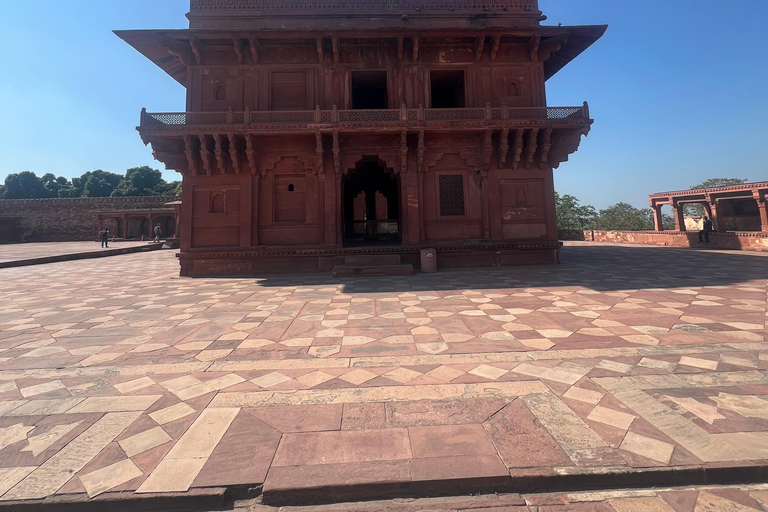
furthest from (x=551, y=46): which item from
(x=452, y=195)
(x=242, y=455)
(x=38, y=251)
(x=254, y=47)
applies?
(x=38, y=251)

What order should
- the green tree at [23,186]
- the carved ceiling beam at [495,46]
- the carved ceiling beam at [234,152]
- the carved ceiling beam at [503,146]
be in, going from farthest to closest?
the green tree at [23,186], the carved ceiling beam at [495,46], the carved ceiling beam at [503,146], the carved ceiling beam at [234,152]

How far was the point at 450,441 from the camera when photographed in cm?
182

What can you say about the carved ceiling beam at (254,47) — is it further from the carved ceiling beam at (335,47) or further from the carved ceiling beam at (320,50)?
the carved ceiling beam at (335,47)

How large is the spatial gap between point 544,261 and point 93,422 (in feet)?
36.4

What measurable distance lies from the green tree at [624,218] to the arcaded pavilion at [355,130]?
122ft

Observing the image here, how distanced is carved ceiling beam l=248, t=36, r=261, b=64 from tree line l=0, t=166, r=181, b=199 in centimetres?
4695

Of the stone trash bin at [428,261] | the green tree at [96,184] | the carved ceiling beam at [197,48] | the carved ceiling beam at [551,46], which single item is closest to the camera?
the stone trash bin at [428,261]

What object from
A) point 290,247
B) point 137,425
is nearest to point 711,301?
point 137,425

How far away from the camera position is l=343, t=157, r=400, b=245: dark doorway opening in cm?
1491

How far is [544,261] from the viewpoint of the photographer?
10.4 metres

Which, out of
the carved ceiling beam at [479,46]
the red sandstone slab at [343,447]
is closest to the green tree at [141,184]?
the carved ceiling beam at [479,46]

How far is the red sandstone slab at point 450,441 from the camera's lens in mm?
1726

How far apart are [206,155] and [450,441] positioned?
1076 centimetres

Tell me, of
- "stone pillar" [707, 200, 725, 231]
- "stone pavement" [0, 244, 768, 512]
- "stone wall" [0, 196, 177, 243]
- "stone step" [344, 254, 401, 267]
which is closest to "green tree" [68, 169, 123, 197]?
"stone wall" [0, 196, 177, 243]
